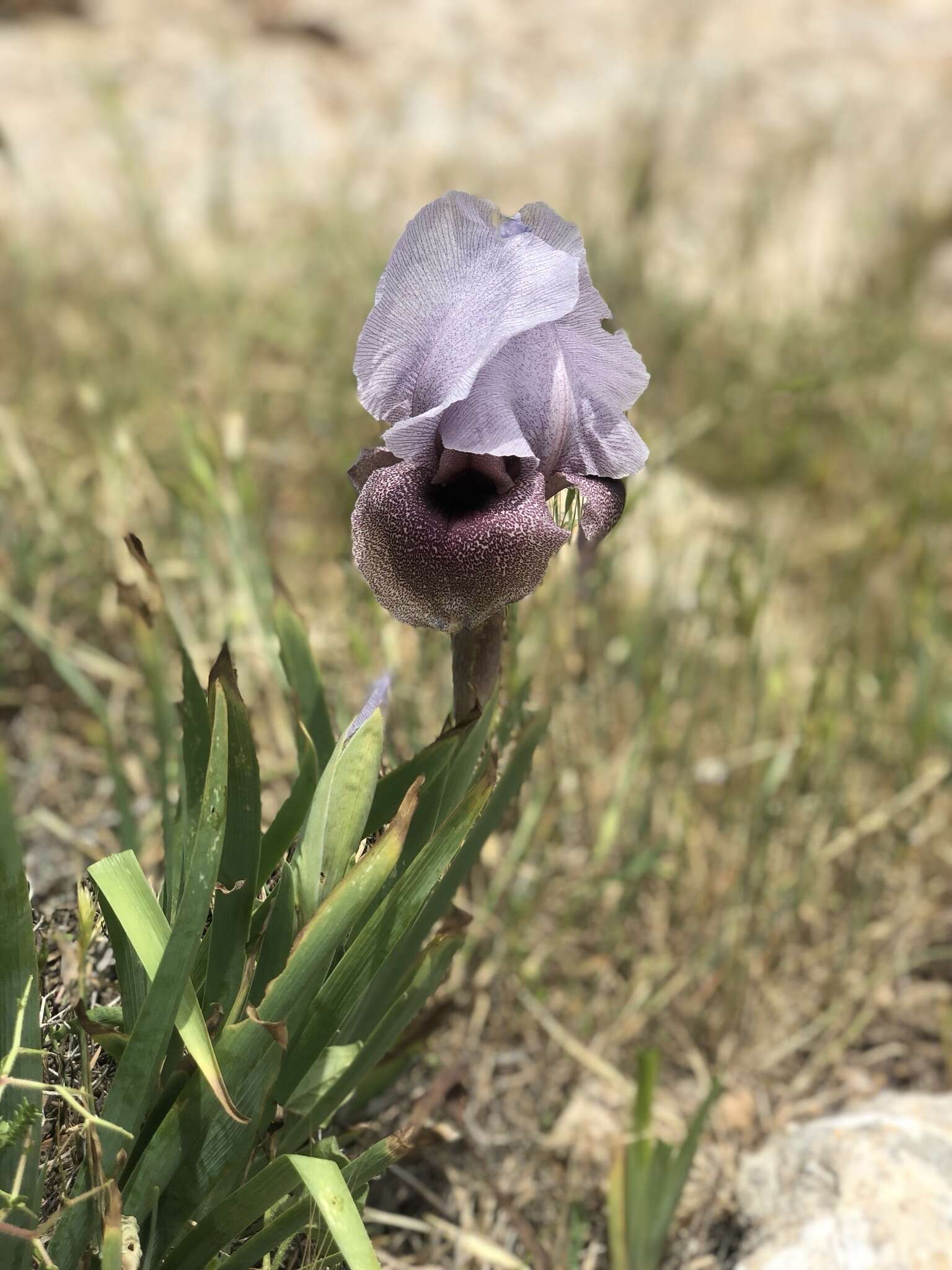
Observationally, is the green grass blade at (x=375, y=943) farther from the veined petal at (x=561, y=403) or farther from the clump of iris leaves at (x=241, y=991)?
the veined petal at (x=561, y=403)

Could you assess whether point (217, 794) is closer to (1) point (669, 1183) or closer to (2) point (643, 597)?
(1) point (669, 1183)

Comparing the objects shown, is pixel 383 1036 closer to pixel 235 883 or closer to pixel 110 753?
pixel 235 883

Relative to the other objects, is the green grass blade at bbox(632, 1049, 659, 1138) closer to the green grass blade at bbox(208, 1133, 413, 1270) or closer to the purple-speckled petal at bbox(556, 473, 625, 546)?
the green grass blade at bbox(208, 1133, 413, 1270)

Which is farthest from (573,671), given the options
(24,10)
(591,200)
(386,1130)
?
(24,10)

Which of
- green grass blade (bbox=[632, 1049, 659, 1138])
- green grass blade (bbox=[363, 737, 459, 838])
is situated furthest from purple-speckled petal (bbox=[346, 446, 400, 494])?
green grass blade (bbox=[632, 1049, 659, 1138])

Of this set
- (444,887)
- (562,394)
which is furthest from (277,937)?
(562,394)
